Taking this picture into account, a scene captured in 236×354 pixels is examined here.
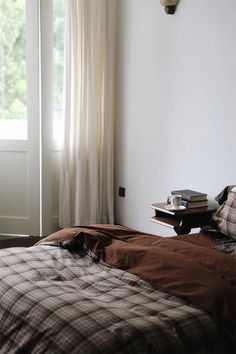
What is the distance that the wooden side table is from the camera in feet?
9.30

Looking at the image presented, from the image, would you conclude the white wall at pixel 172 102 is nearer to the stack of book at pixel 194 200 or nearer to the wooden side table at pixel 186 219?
the stack of book at pixel 194 200

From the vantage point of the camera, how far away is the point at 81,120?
13.4 ft

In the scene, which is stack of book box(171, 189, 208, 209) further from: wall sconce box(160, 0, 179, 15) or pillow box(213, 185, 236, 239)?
wall sconce box(160, 0, 179, 15)

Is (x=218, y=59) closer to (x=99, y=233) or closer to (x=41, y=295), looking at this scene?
(x=99, y=233)

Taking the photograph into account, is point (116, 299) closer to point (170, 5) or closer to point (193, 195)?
point (193, 195)

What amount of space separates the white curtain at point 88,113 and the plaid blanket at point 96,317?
2.31 m

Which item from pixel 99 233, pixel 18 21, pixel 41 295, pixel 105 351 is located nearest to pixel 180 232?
pixel 99 233

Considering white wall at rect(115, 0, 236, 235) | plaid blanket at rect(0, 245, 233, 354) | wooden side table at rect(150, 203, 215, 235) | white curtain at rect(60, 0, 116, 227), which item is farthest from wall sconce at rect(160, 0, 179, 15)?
plaid blanket at rect(0, 245, 233, 354)

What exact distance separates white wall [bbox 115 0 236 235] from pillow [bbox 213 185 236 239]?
37cm

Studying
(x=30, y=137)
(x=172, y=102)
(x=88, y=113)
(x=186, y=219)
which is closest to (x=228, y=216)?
(x=186, y=219)

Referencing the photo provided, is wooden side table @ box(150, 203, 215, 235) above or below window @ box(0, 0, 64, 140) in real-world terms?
below

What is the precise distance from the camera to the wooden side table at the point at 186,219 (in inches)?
112

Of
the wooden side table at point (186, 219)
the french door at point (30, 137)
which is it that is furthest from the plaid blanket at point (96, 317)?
the french door at point (30, 137)

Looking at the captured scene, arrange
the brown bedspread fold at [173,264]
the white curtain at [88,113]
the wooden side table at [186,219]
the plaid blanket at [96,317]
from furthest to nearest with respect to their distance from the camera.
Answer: the white curtain at [88,113] < the wooden side table at [186,219] < the brown bedspread fold at [173,264] < the plaid blanket at [96,317]
